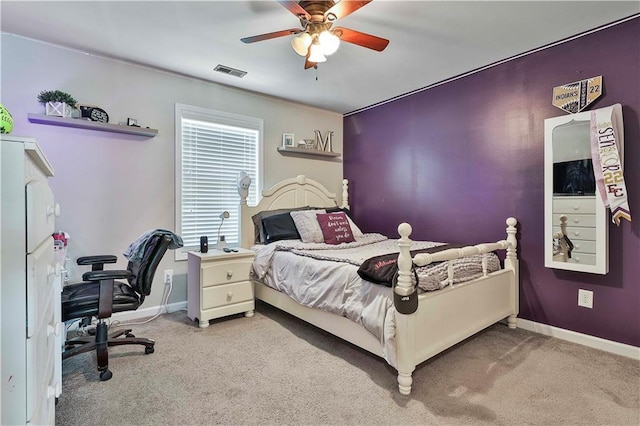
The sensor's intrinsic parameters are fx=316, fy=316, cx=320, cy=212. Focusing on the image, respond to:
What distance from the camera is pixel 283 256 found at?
9.45ft

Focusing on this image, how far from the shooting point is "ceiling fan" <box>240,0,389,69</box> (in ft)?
5.76

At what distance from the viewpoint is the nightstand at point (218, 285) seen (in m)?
2.78

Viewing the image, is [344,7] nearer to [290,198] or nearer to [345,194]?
[290,198]

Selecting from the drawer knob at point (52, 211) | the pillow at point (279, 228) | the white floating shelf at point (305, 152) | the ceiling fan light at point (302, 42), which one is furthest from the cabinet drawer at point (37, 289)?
the white floating shelf at point (305, 152)

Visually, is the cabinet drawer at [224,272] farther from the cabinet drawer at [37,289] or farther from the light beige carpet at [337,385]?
the cabinet drawer at [37,289]

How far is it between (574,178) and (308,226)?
2.32 m

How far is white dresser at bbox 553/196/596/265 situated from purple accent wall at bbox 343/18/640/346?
5.5 inches

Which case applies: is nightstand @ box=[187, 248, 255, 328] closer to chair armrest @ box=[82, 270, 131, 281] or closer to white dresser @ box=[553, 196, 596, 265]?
chair armrest @ box=[82, 270, 131, 281]

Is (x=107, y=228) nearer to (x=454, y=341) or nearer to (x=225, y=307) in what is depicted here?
(x=225, y=307)

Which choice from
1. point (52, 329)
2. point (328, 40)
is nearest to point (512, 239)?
point (328, 40)

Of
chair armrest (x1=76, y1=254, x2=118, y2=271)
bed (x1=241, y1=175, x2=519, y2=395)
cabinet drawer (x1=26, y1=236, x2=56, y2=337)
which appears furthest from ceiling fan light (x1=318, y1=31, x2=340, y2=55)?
chair armrest (x1=76, y1=254, x2=118, y2=271)

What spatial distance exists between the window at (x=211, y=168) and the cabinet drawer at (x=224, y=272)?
609mm

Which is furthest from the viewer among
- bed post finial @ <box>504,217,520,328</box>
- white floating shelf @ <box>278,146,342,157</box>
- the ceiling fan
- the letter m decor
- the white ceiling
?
the letter m decor

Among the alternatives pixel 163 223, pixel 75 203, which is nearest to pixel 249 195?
pixel 163 223
